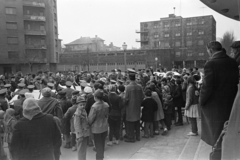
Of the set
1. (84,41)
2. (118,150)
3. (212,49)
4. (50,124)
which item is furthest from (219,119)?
(84,41)

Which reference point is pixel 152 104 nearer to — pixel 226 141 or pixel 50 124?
pixel 50 124

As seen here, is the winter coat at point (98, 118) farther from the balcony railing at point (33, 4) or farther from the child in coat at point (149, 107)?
the balcony railing at point (33, 4)

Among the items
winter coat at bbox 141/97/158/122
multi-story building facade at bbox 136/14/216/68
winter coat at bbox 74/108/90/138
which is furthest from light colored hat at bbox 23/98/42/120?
multi-story building facade at bbox 136/14/216/68

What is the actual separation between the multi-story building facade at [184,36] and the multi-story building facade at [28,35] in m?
27.4

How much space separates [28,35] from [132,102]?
4462 centimetres

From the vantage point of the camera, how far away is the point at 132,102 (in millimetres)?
7043

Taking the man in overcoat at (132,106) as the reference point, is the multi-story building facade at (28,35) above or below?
above

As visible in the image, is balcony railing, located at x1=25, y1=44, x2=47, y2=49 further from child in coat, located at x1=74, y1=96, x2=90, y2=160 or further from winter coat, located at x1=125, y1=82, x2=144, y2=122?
child in coat, located at x1=74, y1=96, x2=90, y2=160

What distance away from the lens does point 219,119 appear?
132 inches

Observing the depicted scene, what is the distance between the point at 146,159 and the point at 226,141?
359cm

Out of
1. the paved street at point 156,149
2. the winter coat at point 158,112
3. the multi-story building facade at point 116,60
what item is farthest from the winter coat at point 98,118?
the multi-story building facade at point 116,60

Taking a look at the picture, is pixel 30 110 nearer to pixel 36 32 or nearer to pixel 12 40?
pixel 12 40

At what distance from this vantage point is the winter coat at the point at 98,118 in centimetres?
524

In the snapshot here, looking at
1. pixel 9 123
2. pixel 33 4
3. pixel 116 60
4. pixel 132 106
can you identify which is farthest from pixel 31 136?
pixel 116 60
